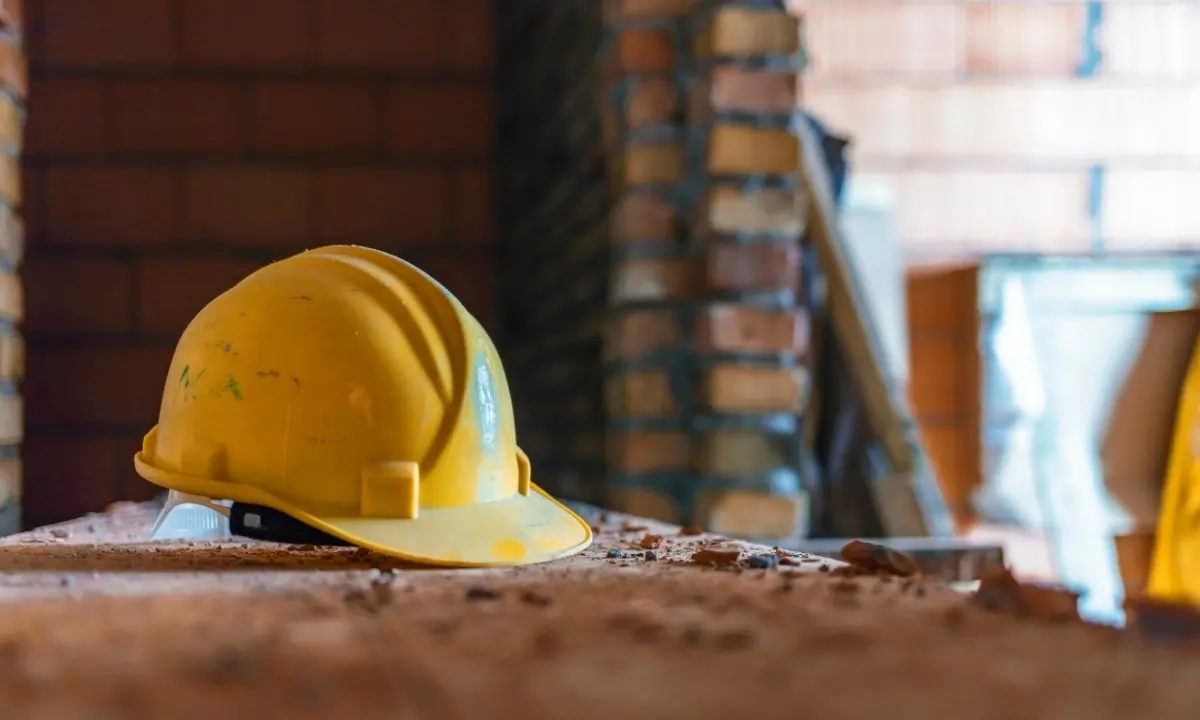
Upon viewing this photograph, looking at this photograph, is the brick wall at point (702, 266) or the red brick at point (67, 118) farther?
the red brick at point (67, 118)

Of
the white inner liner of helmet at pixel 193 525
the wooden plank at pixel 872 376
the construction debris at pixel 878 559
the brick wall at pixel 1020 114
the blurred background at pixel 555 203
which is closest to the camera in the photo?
the construction debris at pixel 878 559

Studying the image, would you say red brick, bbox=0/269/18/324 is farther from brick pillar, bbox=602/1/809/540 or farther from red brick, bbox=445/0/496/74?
red brick, bbox=445/0/496/74

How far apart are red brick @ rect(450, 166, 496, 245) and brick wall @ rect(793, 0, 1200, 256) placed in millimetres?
1170

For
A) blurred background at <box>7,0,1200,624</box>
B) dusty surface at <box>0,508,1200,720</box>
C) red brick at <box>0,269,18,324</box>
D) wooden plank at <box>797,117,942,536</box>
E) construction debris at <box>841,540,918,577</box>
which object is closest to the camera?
dusty surface at <box>0,508,1200,720</box>

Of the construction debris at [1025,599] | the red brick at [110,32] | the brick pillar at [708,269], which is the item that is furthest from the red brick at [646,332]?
the red brick at [110,32]

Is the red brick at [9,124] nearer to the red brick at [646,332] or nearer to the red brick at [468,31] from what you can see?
the red brick at [646,332]

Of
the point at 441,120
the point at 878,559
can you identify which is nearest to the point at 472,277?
the point at 441,120

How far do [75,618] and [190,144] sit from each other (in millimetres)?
2996

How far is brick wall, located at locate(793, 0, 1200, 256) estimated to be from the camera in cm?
340

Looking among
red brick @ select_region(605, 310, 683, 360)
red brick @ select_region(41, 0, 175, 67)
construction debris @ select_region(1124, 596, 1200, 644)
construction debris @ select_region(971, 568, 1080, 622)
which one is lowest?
construction debris @ select_region(971, 568, 1080, 622)

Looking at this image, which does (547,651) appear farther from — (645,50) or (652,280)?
(645,50)

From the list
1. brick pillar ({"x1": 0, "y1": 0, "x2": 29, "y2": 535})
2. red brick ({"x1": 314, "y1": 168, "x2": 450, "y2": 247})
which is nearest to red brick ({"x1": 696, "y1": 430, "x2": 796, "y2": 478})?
brick pillar ({"x1": 0, "y1": 0, "x2": 29, "y2": 535})

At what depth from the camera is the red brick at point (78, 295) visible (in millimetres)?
3434

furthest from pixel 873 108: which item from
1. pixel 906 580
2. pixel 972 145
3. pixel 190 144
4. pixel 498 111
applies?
pixel 906 580
